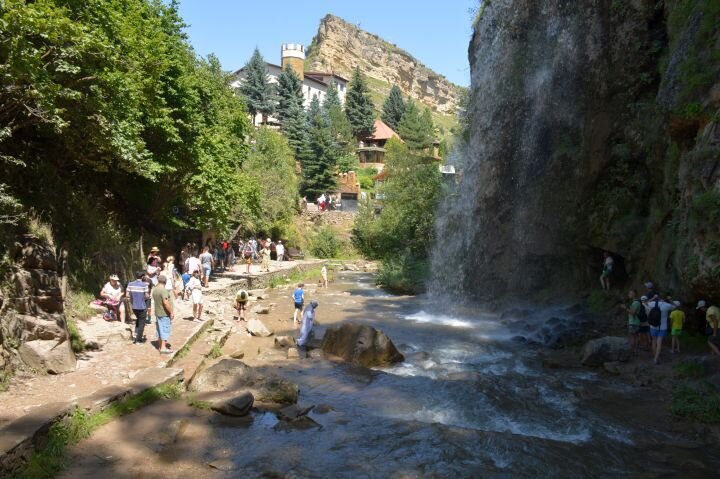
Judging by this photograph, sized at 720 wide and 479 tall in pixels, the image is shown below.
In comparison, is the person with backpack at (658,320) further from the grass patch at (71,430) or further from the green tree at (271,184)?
the green tree at (271,184)

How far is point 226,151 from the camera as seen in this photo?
26266mm

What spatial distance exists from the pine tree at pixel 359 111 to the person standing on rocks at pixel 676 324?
63.8m

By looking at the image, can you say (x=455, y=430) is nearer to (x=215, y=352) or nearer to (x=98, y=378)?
(x=98, y=378)

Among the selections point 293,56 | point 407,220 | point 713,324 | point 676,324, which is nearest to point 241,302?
point 676,324

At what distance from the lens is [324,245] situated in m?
50.1

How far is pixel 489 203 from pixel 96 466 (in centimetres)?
2152

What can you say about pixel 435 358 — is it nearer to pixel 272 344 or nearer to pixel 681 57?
pixel 272 344

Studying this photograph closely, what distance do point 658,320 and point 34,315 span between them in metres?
14.2

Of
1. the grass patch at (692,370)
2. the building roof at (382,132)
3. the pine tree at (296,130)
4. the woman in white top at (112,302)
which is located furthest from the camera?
the building roof at (382,132)

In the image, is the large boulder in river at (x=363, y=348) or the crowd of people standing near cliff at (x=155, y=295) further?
the large boulder in river at (x=363, y=348)

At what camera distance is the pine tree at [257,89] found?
70375mm

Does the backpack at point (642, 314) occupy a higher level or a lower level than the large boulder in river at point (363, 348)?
higher

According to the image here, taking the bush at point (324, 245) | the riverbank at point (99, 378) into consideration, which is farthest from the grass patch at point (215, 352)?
the bush at point (324, 245)

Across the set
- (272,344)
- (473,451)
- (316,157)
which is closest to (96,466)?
(473,451)
